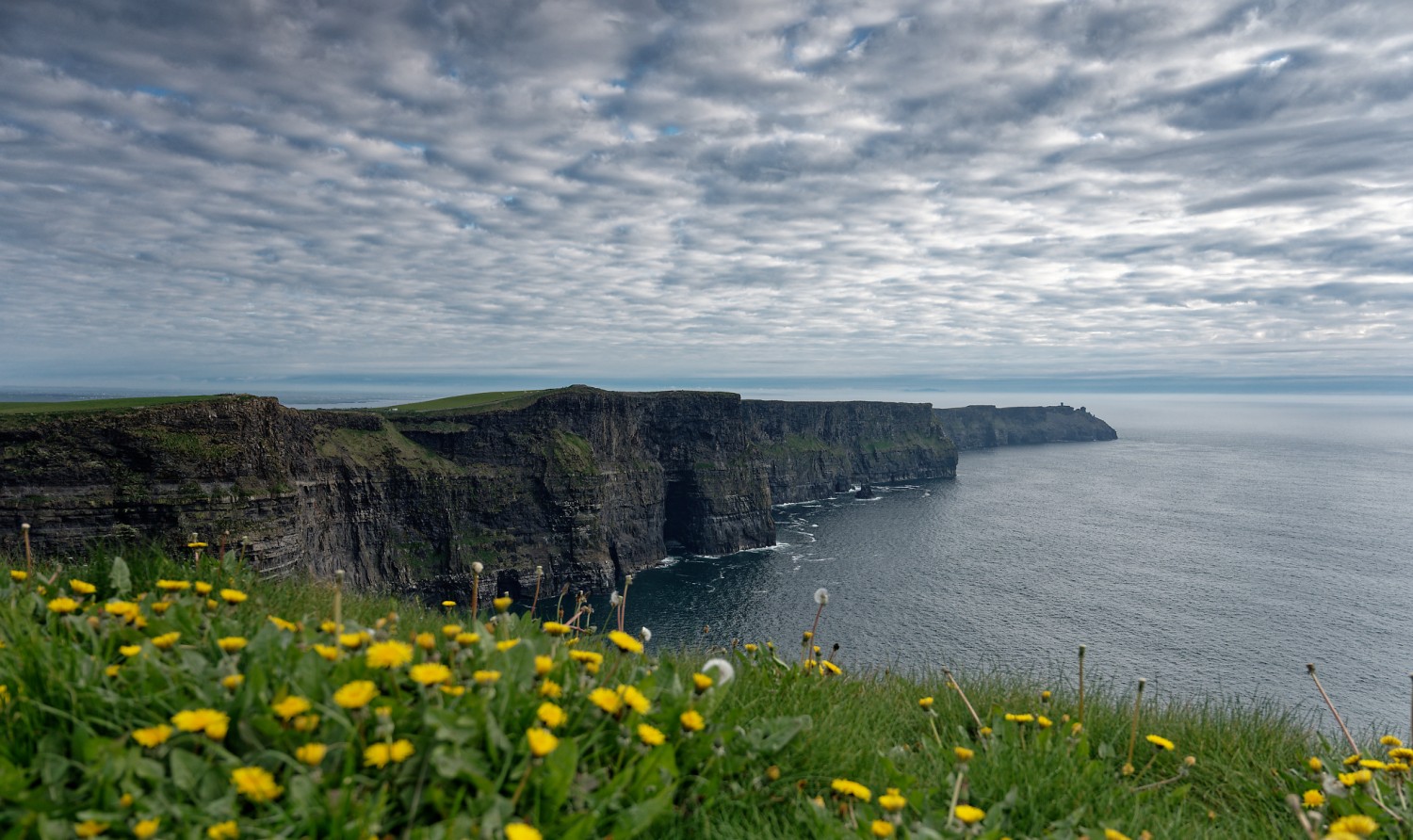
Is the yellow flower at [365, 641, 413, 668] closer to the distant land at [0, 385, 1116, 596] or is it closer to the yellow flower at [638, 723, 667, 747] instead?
the yellow flower at [638, 723, 667, 747]

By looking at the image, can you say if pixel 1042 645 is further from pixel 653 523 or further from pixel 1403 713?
pixel 653 523

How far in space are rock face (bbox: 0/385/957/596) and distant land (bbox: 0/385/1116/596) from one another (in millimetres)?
176

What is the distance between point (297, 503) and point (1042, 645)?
7091 cm

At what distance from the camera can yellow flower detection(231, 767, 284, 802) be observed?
9.78ft

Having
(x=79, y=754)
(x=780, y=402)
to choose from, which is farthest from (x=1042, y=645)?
(x=780, y=402)

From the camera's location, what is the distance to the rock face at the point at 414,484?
5003 centimetres

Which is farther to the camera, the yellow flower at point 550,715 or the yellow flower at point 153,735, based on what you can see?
the yellow flower at point 550,715

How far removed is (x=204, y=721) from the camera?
10.3ft

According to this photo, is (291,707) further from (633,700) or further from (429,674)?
(633,700)

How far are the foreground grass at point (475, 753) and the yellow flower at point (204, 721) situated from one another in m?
0.01

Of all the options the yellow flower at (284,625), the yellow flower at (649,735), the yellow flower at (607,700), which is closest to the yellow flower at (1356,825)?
the yellow flower at (649,735)

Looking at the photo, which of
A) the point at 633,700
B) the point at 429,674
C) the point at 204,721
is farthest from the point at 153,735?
the point at 633,700

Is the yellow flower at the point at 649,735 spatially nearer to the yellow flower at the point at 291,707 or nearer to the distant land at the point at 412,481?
the yellow flower at the point at 291,707

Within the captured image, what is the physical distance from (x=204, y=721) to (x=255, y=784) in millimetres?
417
